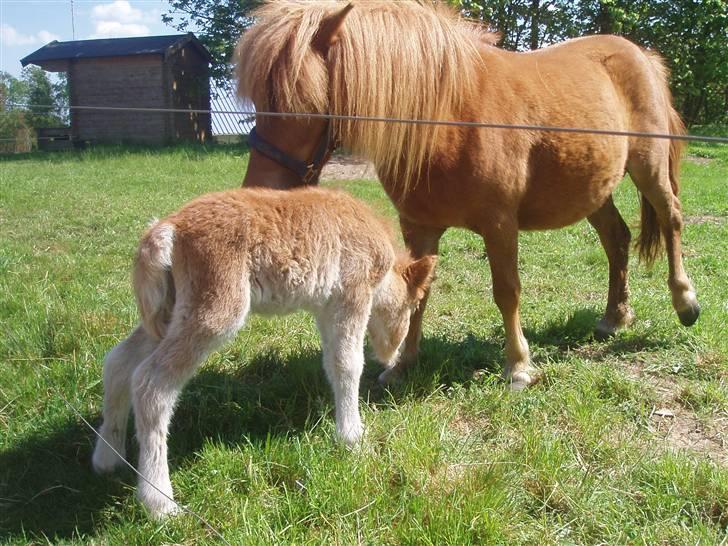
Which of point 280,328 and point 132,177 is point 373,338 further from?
point 132,177

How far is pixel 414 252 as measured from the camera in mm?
3953

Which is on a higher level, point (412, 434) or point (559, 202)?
point (559, 202)

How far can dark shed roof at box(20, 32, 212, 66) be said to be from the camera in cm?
2414

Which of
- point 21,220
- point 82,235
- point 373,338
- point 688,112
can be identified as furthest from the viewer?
point 688,112

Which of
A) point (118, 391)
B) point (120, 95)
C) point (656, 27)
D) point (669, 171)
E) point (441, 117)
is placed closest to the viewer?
point (118, 391)

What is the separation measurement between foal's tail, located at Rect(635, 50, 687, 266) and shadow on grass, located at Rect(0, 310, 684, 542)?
1032 mm

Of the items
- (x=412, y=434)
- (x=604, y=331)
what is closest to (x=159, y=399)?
(x=412, y=434)

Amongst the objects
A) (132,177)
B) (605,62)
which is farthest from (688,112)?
(605,62)

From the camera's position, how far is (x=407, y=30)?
3.38 m

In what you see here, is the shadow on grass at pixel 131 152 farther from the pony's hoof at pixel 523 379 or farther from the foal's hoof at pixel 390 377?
the pony's hoof at pixel 523 379

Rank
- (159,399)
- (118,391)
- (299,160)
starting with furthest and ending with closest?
1. (299,160)
2. (118,391)
3. (159,399)

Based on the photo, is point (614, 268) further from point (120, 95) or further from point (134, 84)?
point (120, 95)

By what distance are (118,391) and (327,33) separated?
2033 millimetres

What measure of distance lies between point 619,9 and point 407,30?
18.8m
